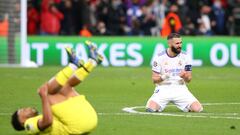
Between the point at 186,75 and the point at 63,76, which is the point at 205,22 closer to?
the point at 186,75

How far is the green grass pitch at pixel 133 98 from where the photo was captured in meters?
14.4

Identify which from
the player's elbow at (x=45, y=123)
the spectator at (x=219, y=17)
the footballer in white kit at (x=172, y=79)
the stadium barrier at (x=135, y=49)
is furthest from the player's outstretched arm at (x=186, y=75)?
the spectator at (x=219, y=17)

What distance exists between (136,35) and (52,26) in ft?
10.7

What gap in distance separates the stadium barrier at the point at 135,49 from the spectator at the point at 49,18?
5.83 ft

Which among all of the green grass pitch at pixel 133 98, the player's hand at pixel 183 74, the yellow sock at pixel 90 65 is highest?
the yellow sock at pixel 90 65

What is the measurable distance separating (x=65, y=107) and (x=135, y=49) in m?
20.0

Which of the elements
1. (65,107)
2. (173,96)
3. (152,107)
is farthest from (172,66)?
(65,107)

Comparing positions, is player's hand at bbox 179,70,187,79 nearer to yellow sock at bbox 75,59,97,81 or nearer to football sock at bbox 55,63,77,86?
yellow sock at bbox 75,59,97,81

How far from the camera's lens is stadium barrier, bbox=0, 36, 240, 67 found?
107 ft

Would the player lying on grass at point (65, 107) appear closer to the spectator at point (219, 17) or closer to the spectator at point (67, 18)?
the spectator at point (67, 18)

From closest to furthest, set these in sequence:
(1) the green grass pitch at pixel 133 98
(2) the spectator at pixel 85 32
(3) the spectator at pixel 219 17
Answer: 1. (1) the green grass pitch at pixel 133 98
2. (2) the spectator at pixel 85 32
3. (3) the spectator at pixel 219 17

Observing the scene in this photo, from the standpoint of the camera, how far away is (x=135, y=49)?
107 feet

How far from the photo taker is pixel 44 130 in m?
12.7

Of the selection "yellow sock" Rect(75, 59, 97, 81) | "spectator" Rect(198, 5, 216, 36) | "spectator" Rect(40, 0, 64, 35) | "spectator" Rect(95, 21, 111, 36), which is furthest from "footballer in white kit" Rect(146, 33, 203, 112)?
"spectator" Rect(198, 5, 216, 36)
